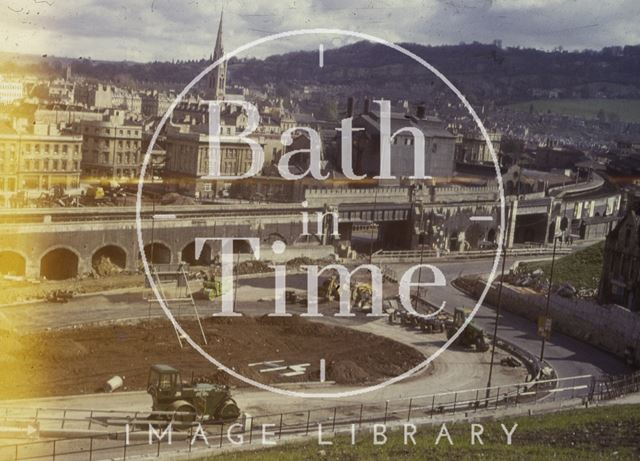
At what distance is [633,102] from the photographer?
631 ft

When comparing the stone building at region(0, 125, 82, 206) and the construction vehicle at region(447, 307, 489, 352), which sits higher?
the stone building at region(0, 125, 82, 206)

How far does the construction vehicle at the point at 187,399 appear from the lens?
18.7 m

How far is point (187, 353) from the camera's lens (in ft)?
88.5

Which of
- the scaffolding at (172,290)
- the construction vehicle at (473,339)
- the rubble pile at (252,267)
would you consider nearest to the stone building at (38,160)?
the rubble pile at (252,267)

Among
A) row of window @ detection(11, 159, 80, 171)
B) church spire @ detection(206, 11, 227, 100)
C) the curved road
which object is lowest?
the curved road

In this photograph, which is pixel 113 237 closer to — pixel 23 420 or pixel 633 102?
pixel 23 420

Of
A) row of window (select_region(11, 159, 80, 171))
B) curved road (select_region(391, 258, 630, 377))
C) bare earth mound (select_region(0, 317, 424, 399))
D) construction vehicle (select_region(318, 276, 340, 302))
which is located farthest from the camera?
row of window (select_region(11, 159, 80, 171))

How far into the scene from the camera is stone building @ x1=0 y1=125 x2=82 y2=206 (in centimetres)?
5522

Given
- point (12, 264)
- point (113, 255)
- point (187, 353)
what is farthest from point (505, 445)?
point (113, 255)

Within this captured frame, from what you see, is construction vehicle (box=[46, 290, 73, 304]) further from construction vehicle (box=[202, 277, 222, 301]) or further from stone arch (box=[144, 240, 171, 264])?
stone arch (box=[144, 240, 171, 264])

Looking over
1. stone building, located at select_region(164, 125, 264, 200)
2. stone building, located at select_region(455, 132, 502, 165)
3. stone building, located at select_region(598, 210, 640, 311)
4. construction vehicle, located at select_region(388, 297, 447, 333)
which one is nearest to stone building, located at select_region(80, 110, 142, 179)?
stone building, located at select_region(164, 125, 264, 200)

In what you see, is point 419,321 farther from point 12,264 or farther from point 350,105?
point 350,105

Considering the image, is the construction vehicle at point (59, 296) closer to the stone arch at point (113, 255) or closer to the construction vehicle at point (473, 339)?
the stone arch at point (113, 255)

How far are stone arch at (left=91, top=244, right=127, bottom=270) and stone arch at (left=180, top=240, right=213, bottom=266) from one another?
415 centimetres
